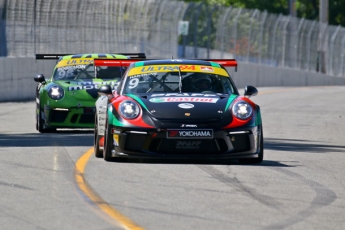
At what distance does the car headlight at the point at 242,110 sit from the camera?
11516 millimetres

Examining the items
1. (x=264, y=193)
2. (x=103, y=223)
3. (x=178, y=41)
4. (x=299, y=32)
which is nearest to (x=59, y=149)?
(x=264, y=193)

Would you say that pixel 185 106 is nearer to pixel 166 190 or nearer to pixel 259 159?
pixel 259 159

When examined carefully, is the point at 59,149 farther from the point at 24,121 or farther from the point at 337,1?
the point at 337,1

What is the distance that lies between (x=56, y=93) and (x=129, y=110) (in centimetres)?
528

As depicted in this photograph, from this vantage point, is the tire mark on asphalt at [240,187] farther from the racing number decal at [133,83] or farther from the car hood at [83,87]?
the car hood at [83,87]

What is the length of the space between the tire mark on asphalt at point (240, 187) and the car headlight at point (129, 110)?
88 cm

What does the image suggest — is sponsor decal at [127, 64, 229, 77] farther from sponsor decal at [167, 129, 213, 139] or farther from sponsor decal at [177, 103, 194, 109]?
sponsor decal at [167, 129, 213, 139]

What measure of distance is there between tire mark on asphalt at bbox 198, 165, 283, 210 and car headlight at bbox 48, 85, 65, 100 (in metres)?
5.65

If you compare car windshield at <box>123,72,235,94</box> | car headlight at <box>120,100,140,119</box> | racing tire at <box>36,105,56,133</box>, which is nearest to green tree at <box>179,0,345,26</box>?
racing tire at <box>36,105,56,133</box>

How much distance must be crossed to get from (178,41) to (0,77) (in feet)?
42.9

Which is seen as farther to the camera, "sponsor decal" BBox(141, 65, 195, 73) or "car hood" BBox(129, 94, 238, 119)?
"sponsor decal" BBox(141, 65, 195, 73)

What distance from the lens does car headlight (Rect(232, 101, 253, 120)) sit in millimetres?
11516

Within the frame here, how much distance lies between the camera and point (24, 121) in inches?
793

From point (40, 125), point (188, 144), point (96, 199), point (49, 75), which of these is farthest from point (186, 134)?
point (49, 75)
